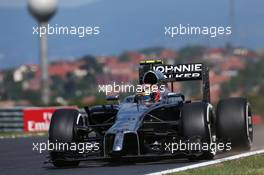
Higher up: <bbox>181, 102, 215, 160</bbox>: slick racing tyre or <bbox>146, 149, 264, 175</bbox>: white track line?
<bbox>181, 102, 215, 160</bbox>: slick racing tyre

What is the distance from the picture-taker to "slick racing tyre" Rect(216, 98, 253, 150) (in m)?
14.5

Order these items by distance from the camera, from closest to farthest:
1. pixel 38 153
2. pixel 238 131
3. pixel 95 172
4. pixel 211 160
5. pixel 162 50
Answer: pixel 95 172 < pixel 211 160 < pixel 238 131 < pixel 38 153 < pixel 162 50

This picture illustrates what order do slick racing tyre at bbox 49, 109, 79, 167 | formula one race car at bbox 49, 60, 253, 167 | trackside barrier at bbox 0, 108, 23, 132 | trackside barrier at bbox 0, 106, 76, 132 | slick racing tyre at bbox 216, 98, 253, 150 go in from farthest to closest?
trackside barrier at bbox 0, 108, 23, 132 < trackside barrier at bbox 0, 106, 76, 132 < slick racing tyre at bbox 216, 98, 253, 150 < slick racing tyre at bbox 49, 109, 79, 167 < formula one race car at bbox 49, 60, 253, 167

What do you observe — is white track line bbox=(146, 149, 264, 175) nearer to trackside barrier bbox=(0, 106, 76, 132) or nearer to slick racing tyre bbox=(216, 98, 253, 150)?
slick racing tyre bbox=(216, 98, 253, 150)

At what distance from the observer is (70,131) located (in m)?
13.9

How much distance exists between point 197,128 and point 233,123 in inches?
54.0

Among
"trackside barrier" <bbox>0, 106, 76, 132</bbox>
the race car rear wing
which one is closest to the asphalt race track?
the race car rear wing

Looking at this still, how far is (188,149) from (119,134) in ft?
3.69

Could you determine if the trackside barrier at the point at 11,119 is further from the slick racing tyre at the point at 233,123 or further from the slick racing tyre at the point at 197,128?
the slick racing tyre at the point at 197,128

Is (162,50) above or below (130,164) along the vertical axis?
above

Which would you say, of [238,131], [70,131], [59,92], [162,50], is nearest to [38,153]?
[70,131]

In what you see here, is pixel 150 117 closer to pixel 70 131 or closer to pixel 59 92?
pixel 70 131

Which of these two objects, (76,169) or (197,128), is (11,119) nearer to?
(76,169)

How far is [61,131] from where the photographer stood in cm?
1391
